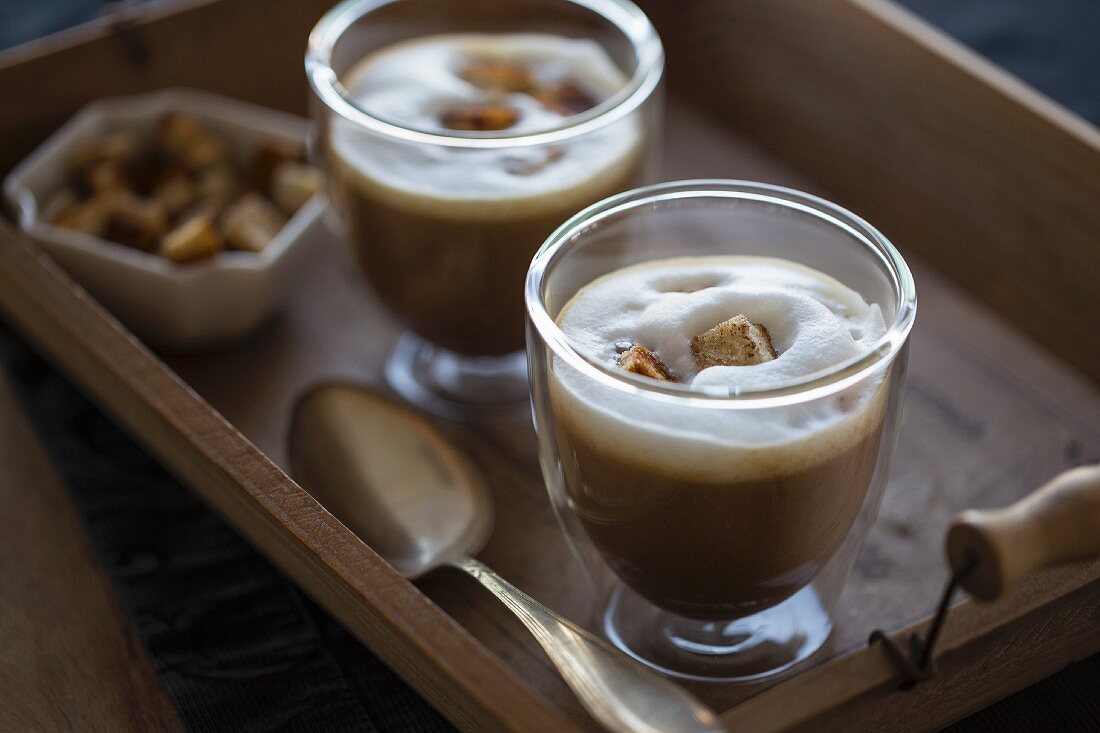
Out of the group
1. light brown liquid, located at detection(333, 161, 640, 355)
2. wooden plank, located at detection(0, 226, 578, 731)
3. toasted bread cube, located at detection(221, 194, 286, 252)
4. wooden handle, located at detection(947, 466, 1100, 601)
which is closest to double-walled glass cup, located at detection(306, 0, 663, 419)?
light brown liquid, located at detection(333, 161, 640, 355)

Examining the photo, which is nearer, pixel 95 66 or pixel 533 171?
pixel 533 171

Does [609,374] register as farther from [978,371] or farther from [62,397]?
[62,397]

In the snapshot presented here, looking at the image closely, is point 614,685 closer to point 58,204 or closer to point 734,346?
point 734,346

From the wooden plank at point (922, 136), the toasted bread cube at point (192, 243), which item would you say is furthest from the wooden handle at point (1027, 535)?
the toasted bread cube at point (192, 243)

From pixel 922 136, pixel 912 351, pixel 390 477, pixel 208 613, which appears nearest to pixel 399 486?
pixel 390 477

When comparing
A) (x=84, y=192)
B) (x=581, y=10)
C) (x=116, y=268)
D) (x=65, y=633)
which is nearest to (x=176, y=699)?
(x=65, y=633)

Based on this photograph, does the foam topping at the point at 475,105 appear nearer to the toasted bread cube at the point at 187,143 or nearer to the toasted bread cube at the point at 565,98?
the toasted bread cube at the point at 565,98
